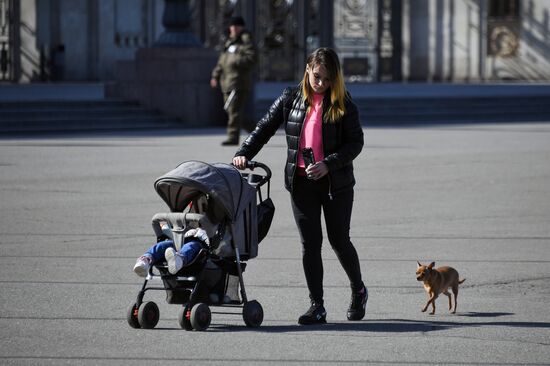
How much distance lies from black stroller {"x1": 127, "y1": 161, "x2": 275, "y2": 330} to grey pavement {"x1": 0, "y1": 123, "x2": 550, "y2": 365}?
128 millimetres

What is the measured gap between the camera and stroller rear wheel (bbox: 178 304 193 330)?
6941 mm

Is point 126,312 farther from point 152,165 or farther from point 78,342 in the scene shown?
point 152,165

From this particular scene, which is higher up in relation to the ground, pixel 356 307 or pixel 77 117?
pixel 356 307

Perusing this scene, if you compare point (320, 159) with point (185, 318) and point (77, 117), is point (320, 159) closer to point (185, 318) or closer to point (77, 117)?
point (185, 318)

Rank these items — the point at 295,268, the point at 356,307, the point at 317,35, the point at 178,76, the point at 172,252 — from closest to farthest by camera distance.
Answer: the point at 172,252 < the point at 356,307 < the point at 295,268 < the point at 178,76 < the point at 317,35

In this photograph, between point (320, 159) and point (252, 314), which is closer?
point (252, 314)

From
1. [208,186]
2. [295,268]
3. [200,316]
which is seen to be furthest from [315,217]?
[295,268]

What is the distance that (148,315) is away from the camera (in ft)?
22.9

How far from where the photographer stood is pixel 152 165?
645 inches

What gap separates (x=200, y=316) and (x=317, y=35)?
31.0 m

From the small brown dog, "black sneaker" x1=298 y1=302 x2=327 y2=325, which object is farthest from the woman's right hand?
the small brown dog

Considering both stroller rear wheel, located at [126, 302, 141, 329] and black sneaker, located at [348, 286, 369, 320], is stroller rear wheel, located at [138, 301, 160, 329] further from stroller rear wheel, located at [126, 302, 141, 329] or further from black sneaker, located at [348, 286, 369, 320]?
black sneaker, located at [348, 286, 369, 320]

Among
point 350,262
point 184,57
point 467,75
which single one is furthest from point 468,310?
point 467,75

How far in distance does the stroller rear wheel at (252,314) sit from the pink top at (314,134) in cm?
78
